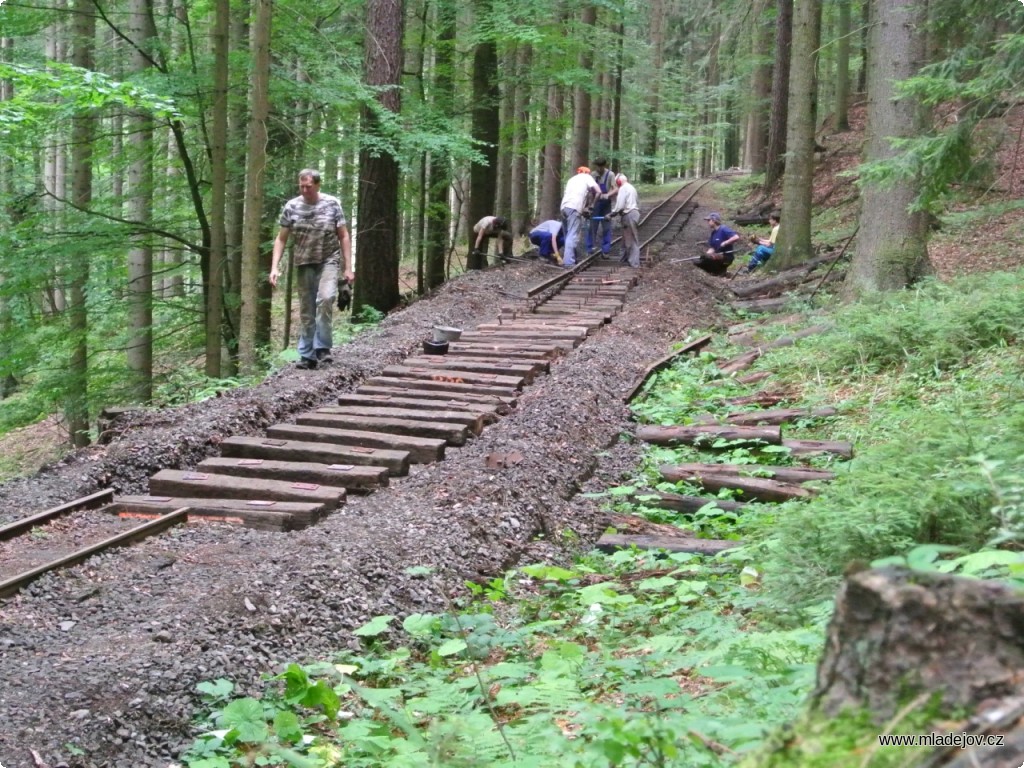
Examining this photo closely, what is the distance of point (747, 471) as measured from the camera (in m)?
7.80

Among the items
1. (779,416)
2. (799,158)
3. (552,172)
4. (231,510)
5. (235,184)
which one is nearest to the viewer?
(231,510)

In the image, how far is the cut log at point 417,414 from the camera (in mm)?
9023

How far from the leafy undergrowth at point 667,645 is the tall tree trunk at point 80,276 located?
11.0m

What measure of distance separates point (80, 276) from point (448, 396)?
772 cm

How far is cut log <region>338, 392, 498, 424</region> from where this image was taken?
933 cm

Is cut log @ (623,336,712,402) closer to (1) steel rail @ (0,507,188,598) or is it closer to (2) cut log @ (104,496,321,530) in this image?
(2) cut log @ (104,496,321,530)

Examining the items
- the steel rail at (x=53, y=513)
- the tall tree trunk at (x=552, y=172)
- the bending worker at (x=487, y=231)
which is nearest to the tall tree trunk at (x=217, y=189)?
the bending worker at (x=487, y=231)

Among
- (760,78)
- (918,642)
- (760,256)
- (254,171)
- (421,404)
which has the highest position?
(760,78)

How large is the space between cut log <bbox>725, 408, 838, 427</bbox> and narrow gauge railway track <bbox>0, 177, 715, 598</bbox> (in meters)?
2.33

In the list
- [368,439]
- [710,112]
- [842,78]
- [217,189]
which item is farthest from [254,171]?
[710,112]

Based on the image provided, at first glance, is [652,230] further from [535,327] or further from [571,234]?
[535,327]

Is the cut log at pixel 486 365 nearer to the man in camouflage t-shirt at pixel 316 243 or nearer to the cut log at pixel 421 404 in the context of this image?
the cut log at pixel 421 404

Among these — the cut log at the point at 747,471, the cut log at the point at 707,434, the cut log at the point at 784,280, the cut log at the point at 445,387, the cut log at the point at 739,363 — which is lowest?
the cut log at the point at 747,471

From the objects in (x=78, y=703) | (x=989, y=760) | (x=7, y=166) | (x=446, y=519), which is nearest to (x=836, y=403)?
(x=446, y=519)
